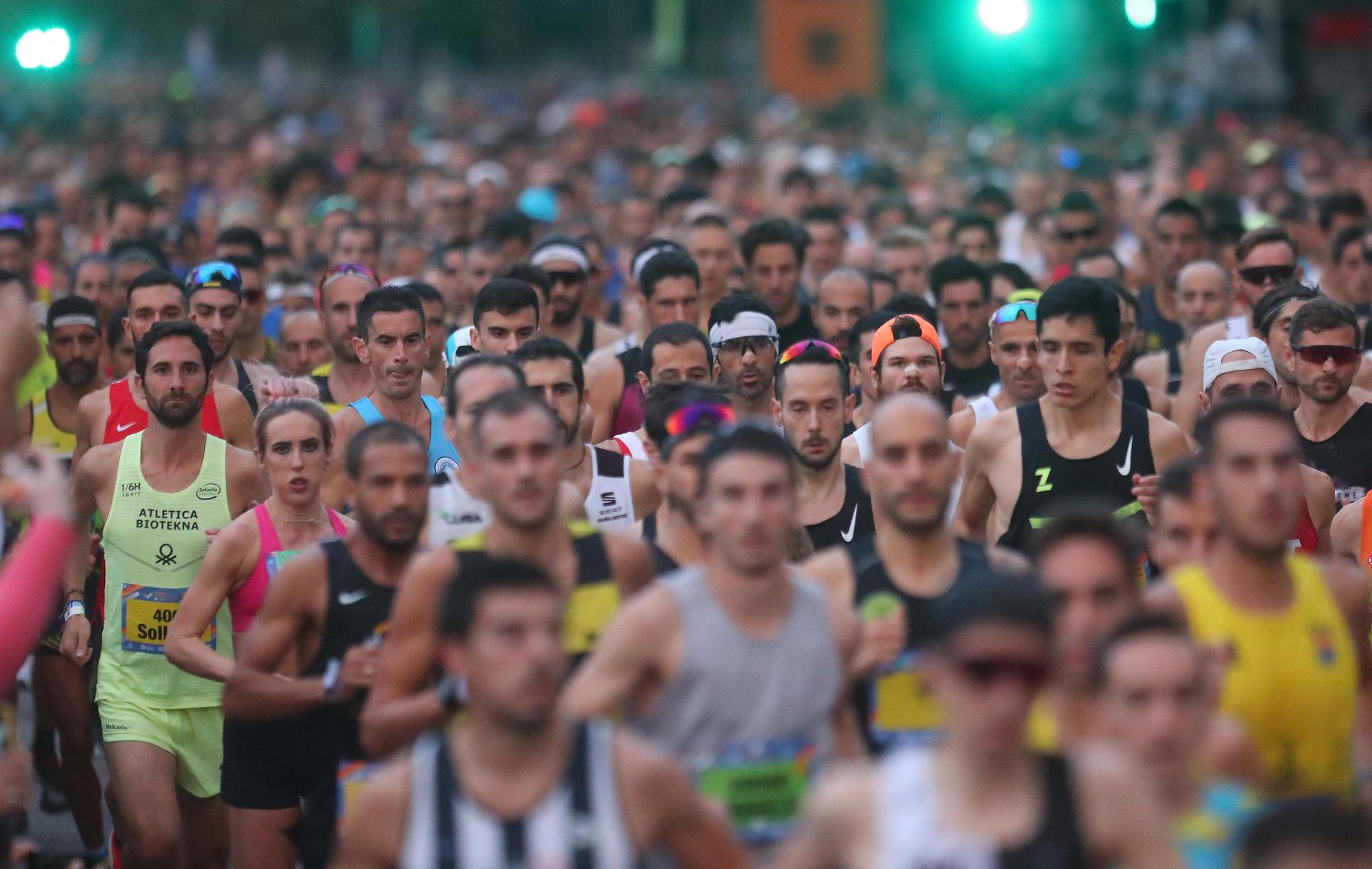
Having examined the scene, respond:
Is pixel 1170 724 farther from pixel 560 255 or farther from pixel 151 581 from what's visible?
pixel 560 255

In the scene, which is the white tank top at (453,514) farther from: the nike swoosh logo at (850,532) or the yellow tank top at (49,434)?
the yellow tank top at (49,434)

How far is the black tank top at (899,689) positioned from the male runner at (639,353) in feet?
11.6

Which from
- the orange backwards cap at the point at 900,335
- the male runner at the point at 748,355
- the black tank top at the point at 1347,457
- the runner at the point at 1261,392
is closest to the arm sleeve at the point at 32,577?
the male runner at the point at 748,355

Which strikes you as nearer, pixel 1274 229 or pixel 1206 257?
pixel 1274 229

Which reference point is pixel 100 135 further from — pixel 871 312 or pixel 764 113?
pixel 871 312

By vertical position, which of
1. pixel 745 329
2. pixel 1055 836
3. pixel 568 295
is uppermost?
pixel 568 295

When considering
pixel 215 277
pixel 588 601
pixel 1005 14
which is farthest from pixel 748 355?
pixel 1005 14

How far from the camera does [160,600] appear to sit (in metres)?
7.95

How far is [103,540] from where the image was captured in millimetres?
8102

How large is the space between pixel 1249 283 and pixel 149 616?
6.33 meters

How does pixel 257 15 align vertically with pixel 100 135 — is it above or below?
above

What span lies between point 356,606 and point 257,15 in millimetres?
81215

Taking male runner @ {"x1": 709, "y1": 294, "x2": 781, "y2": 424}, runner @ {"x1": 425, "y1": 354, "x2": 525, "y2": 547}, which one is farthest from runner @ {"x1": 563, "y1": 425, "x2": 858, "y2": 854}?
male runner @ {"x1": 709, "y1": 294, "x2": 781, "y2": 424}

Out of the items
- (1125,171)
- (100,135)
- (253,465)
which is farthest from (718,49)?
(253,465)
